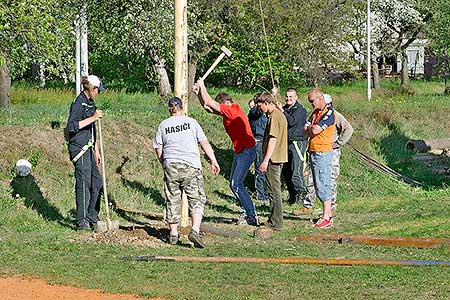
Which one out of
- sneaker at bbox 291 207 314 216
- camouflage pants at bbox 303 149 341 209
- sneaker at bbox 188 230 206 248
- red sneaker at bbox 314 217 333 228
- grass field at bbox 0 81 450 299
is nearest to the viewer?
grass field at bbox 0 81 450 299

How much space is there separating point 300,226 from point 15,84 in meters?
26.2

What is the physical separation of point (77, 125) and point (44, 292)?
4.25 metres

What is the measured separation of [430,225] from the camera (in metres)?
14.0

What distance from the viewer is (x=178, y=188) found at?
12469mm

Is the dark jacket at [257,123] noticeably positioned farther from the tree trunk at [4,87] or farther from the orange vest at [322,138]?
the tree trunk at [4,87]

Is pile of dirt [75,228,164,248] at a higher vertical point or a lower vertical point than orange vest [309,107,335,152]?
lower

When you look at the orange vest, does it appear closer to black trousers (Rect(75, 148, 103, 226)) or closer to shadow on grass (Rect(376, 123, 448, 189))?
black trousers (Rect(75, 148, 103, 226))

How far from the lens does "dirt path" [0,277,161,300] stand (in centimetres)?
939

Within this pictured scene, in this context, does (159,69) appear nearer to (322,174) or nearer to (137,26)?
(137,26)

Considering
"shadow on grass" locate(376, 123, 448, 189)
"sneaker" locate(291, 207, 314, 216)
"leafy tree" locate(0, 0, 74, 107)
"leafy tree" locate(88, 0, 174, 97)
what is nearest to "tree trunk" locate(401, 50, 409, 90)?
"leafy tree" locate(88, 0, 174, 97)

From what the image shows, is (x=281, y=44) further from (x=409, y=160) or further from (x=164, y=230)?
(x=164, y=230)

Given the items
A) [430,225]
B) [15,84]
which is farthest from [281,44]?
[430,225]

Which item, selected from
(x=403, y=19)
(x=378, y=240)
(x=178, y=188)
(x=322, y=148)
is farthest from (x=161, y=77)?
(x=403, y=19)

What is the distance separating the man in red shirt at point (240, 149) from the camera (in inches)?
579
